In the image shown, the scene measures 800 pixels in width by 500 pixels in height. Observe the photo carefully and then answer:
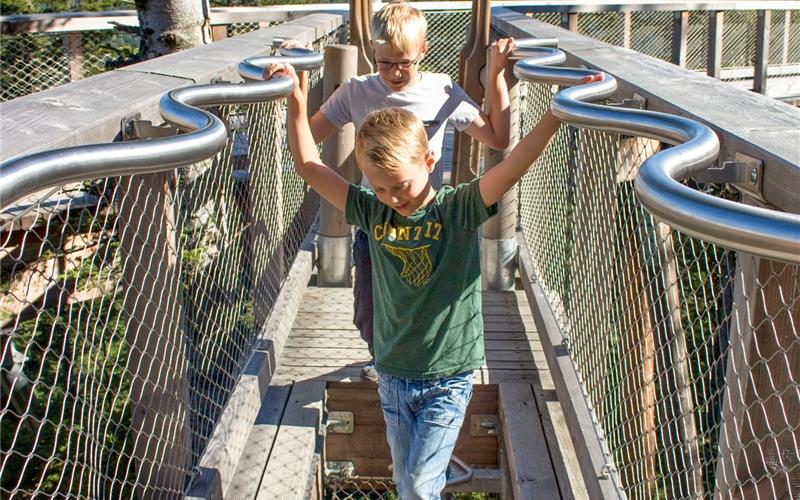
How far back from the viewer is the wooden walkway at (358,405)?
2992mm

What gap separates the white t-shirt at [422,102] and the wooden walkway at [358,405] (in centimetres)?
90

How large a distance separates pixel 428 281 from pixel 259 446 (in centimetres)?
112

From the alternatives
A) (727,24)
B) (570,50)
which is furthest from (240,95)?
(727,24)

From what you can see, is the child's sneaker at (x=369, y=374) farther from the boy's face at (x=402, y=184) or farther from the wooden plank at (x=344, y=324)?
the boy's face at (x=402, y=184)

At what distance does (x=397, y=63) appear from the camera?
9.28 ft

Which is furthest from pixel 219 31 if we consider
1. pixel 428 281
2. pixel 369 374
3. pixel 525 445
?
pixel 428 281

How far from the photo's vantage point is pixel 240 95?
2145mm

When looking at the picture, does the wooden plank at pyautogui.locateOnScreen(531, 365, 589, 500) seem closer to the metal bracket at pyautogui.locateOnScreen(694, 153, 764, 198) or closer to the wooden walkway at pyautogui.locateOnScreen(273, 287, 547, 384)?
the wooden walkway at pyautogui.locateOnScreen(273, 287, 547, 384)

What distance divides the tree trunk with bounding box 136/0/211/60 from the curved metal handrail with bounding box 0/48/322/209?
4.93 meters

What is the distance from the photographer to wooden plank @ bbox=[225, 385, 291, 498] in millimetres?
2945

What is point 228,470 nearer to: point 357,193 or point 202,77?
point 357,193

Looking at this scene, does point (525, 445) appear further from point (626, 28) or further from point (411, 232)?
point (626, 28)

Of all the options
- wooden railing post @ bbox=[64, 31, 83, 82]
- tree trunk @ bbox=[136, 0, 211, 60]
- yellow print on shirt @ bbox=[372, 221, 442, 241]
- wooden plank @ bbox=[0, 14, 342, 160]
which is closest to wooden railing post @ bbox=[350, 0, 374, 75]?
wooden plank @ bbox=[0, 14, 342, 160]

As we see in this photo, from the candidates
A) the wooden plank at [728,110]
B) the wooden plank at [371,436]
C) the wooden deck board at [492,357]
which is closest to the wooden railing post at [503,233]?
the wooden deck board at [492,357]
